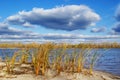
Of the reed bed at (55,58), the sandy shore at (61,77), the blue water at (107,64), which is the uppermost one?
the reed bed at (55,58)

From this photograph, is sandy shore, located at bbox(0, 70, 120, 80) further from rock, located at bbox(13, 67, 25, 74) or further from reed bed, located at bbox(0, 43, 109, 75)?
rock, located at bbox(13, 67, 25, 74)

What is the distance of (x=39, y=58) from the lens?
8.96 metres

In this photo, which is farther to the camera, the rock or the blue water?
the blue water

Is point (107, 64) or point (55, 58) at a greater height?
point (55, 58)

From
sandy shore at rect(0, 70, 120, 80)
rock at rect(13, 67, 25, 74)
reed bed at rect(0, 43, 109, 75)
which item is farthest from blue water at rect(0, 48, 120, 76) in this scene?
sandy shore at rect(0, 70, 120, 80)

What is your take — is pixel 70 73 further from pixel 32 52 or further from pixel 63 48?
pixel 32 52

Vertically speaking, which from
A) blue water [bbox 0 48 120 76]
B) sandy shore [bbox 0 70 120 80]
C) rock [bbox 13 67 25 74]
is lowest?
blue water [bbox 0 48 120 76]

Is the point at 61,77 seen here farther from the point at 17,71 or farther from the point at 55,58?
the point at 17,71

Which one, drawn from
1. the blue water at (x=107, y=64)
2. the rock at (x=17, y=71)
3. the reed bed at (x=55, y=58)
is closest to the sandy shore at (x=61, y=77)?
the reed bed at (x=55, y=58)

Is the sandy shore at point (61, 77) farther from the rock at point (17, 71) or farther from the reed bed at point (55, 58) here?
the rock at point (17, 71)

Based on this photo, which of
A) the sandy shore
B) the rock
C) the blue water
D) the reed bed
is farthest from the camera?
the blue water

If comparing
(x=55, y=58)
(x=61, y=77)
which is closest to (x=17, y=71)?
(x=55, y=58)

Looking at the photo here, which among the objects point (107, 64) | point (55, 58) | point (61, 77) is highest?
point (55, 58)

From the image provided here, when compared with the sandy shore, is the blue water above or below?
below
